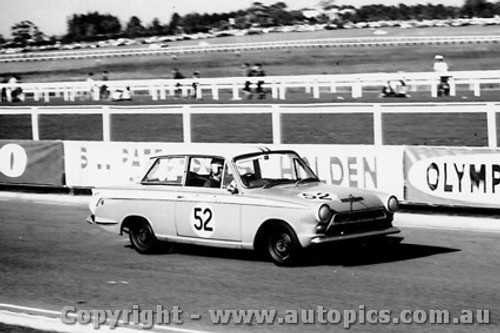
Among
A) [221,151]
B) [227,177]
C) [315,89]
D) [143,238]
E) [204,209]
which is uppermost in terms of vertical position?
[315,89]

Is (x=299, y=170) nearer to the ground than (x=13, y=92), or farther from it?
nearer to the ground

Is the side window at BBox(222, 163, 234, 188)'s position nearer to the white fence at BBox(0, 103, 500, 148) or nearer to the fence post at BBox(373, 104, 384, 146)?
the white fence at BBox(0, 103, 500, 148)

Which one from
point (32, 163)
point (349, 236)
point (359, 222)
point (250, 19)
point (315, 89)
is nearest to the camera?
point (349, 236)

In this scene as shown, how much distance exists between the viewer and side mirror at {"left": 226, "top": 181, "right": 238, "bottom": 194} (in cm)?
1213

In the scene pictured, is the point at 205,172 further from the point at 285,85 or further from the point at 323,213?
the point at 285,85

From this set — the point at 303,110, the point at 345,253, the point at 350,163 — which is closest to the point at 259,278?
the point at 345,253

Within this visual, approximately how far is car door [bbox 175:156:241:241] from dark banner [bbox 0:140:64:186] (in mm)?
8436

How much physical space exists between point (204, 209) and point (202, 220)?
0.15 m

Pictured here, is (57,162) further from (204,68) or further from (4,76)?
(204,68)

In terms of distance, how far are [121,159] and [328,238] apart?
888cm

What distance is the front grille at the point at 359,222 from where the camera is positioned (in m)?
11.4

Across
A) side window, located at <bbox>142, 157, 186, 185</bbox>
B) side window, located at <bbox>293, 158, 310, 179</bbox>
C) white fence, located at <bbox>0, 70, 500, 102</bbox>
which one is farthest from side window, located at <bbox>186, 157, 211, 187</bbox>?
white fence, located at <bbox>0, 70, 500, 102</bbox>

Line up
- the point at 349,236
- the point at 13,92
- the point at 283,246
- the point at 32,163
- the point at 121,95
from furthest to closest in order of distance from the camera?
the point at 13,92
the point at 121,95
the point at 32,163
the point at 283,246
the point at 349,236

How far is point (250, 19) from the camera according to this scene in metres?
93.5
